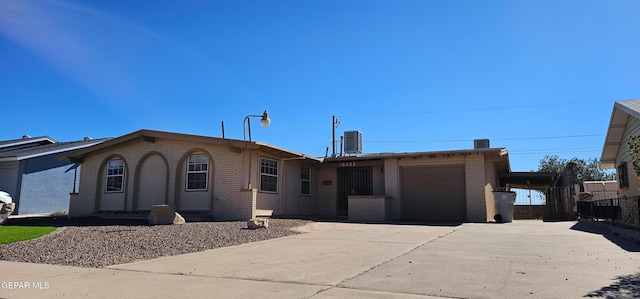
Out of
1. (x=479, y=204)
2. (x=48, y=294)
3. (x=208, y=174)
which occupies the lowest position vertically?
(x=48, y=294)

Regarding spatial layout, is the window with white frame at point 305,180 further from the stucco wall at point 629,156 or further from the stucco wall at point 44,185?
the stucco wall at point 44,185

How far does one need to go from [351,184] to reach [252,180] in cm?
580

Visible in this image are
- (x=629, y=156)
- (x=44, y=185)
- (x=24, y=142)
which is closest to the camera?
(x=629, y=156)

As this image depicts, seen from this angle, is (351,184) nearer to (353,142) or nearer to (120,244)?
(353,142)

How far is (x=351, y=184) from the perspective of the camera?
2047 centimetres

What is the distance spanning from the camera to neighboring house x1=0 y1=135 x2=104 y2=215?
70.1 ft

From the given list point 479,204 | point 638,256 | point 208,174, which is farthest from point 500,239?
point 208,174

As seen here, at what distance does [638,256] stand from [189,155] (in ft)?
47.2

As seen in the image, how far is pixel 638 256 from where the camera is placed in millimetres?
6949

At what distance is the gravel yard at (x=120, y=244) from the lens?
7.38m

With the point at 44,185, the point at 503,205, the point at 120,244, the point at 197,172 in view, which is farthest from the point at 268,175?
the point at 44,185

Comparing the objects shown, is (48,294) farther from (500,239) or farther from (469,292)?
(500,239)

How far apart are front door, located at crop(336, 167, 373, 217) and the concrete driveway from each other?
1122 centimetres

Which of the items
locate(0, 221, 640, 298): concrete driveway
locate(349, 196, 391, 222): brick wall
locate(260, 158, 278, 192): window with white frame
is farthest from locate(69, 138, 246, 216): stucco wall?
locate(0, 221, 640, 298): concrete driveway
